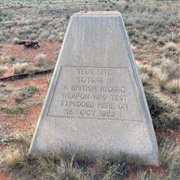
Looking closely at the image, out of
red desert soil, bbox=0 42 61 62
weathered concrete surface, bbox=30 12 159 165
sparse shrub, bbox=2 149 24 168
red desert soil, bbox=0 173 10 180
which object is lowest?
red desert soil, bbox=0 42 61 62

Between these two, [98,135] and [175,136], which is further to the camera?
[175,136]

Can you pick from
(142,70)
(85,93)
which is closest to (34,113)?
(85,93)

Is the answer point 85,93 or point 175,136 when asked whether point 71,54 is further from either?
point 175,136

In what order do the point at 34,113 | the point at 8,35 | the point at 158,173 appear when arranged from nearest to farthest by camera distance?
the point at 158,173 < the point at 34,113 < the point at 8,35

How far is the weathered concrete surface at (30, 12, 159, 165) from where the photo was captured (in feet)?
12.9

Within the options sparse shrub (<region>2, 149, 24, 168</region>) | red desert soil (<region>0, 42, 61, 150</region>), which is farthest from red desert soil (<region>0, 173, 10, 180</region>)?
red desert soil (<region>0, 42, 61, 150</region>)

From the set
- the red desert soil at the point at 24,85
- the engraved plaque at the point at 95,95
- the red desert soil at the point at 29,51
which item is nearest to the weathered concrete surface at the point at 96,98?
the engraved plaque at the point at 95,95

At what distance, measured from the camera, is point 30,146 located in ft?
14.6

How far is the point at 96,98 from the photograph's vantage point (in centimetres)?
417

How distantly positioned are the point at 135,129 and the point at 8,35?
58.5 ft

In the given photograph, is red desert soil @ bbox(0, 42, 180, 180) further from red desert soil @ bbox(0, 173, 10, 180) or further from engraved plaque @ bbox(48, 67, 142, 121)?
engraved plaque @ bbox(48, 67, 142, 121)

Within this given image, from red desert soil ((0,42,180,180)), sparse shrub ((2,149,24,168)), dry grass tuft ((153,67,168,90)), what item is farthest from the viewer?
dry grass tuft ((153,67,168,90))

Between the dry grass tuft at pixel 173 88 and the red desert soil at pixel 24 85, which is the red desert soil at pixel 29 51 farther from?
the dry grass tuft at pixel 173 88

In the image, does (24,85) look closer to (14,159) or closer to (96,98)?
(14,159)
